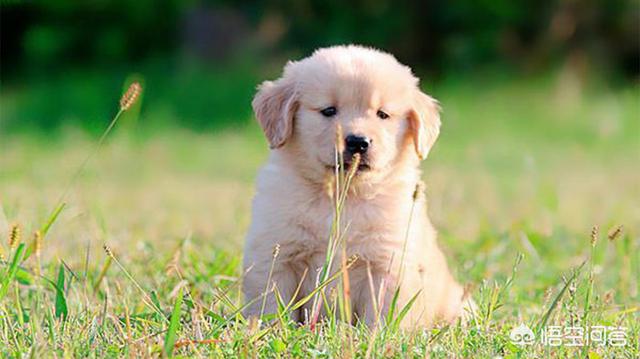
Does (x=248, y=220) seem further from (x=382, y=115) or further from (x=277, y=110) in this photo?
(x=382, y=115)

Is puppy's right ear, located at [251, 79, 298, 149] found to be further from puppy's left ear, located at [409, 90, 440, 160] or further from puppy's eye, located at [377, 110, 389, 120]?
puppy's left ear, located at [409, 90, 440, 160]

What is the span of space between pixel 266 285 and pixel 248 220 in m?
3.21

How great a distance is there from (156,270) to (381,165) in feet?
4.63

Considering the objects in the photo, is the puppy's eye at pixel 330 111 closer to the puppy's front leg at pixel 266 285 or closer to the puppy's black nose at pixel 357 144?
the puppy's black nose at pixel 357 144

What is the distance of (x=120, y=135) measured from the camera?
13016mm

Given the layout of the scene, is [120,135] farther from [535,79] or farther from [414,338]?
[414,338]

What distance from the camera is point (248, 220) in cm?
732

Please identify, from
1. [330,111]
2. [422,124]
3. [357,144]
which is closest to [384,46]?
[422,124]

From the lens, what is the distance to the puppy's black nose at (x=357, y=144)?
4.15m

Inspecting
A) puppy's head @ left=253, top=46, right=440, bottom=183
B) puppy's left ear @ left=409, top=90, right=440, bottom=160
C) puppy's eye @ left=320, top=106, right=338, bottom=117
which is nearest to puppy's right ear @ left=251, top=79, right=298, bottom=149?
puppy's head @ left=253, top=46, right=440, bottom=183

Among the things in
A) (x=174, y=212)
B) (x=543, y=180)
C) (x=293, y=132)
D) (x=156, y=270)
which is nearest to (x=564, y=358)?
(x=293, y=132)

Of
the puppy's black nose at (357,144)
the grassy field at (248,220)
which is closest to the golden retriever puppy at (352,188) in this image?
the puppy's black nose at (357,144)

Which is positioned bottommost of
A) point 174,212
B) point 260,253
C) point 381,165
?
point 174,212

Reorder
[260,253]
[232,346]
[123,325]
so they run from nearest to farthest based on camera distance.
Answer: [232,346] < [123,325] < [260,253]
